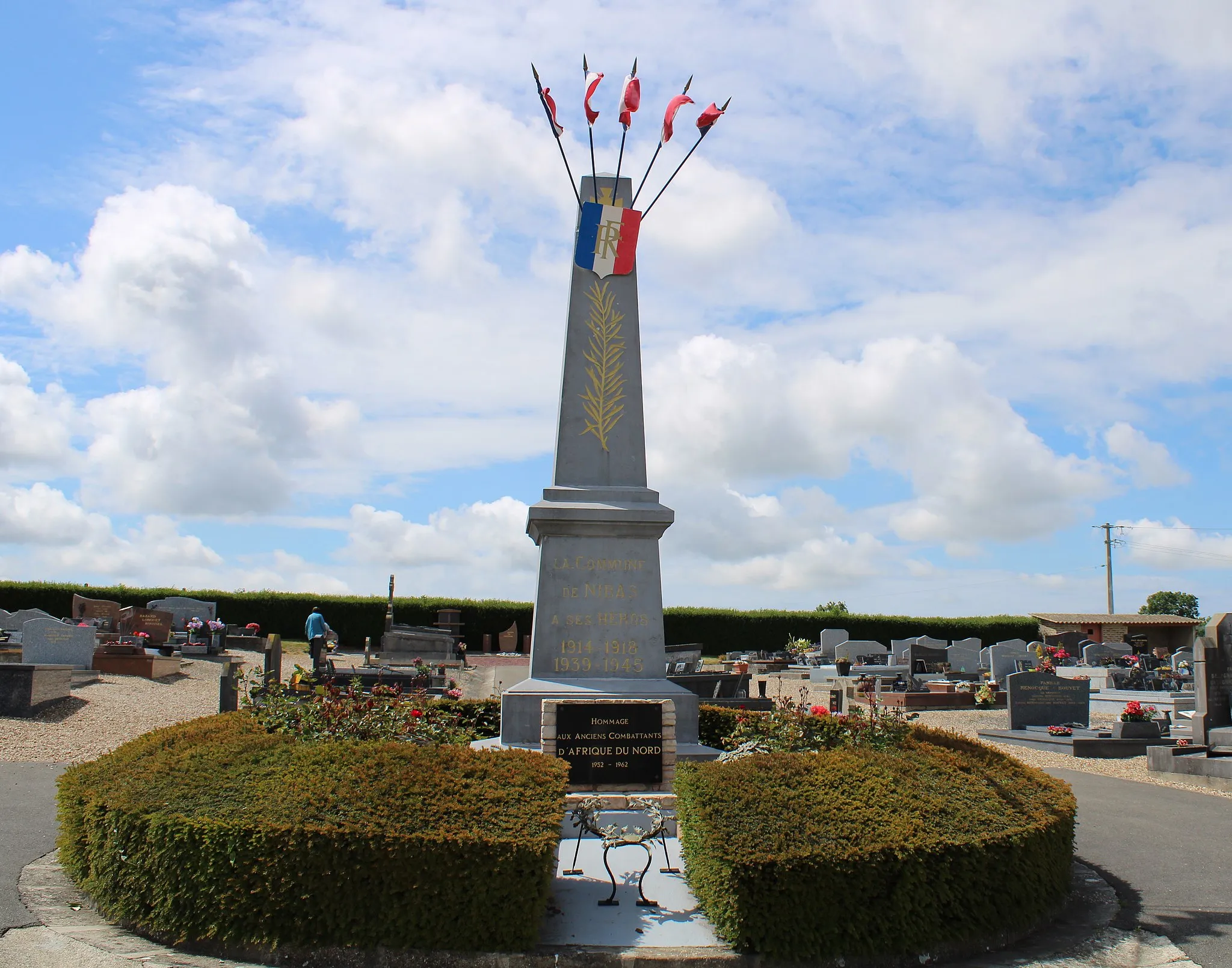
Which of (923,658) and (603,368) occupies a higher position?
(603,368)

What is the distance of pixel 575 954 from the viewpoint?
538 centimetres

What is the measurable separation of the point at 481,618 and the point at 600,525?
31.6m

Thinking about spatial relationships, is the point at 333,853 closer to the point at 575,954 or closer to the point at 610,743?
the point at 575,954

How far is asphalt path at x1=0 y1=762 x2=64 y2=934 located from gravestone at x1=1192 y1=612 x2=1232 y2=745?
14.0 meters

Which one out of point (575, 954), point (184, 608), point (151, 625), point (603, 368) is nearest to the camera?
point (575, 954)

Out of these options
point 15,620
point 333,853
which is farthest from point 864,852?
point 15,620

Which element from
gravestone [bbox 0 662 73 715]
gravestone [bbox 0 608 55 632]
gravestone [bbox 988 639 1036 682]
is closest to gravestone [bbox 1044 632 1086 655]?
gravestone [bbox 988 639 1036 682]

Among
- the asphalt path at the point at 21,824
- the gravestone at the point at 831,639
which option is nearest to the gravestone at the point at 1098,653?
the gravestone at the point at 831,639

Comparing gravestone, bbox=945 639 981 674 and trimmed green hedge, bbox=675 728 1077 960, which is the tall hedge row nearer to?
gravestone, bbox=945 639 981 674

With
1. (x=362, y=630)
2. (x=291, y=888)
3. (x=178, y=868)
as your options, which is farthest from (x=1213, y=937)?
(x=362, y=630)

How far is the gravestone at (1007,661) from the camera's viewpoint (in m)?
25.2

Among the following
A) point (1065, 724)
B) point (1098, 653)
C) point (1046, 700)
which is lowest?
point (1065, 724)

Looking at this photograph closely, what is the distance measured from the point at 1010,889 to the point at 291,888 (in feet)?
13.6

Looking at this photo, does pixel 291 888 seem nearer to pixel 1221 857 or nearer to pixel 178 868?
pixel 178 868
